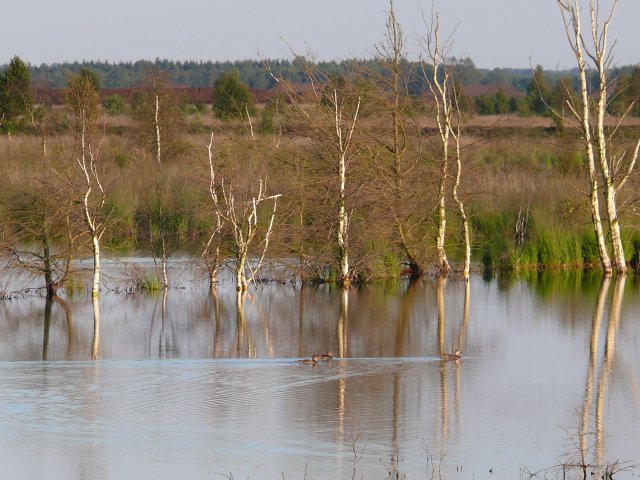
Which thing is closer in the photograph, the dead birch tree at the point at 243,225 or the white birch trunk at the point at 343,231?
the dead birch tree at the point at 243,225

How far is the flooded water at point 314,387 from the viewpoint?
9.81 metres

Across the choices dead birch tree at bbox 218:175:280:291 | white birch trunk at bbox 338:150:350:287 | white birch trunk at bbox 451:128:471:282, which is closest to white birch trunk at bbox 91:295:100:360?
dead birch tree at bbox 218:175:280:291

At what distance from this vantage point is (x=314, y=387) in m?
12.6

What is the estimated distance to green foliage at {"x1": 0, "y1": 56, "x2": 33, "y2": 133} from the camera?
4550cm

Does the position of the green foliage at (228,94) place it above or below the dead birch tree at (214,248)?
above

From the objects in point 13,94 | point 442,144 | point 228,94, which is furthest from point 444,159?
point 228,94

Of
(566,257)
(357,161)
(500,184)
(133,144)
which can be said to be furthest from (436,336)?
(133,144)

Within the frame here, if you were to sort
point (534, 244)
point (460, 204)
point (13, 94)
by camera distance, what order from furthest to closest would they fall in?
1. point (13, 94)
2. point (534, 244)
3. point (460, 204)

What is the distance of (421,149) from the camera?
23.4 meters

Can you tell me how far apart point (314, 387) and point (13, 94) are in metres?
35.9

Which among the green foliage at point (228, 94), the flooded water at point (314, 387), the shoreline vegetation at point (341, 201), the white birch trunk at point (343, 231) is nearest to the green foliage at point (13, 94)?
the green foliage at point (228, 94)

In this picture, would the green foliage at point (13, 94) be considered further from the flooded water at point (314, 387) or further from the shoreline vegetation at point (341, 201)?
the flooded water at point (314, 387)

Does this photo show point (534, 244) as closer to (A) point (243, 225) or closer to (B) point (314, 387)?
(A) point (243, 225)

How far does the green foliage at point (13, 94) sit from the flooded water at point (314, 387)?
26657 millimetres
